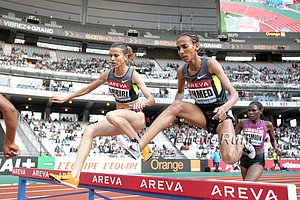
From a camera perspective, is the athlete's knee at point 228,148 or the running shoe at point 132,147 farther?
the running shoe at point 132,147

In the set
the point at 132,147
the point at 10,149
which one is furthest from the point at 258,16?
the point at 10,149

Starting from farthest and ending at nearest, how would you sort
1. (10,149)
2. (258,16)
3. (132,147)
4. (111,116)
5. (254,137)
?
(258,16) → (254,137) → (111,116) → (132,147) → (10,149)

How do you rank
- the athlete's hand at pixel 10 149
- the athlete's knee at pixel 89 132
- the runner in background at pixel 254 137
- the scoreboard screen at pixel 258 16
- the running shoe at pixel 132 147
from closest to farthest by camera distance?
1. the athlete's hand at pixel 10 149
2. the running shoe at pixel 132 147
3. the athlete's knee at pixel 89 132
4. the runner in background at pixel 254 137
5. the scoreboard screen at pixel 258 16

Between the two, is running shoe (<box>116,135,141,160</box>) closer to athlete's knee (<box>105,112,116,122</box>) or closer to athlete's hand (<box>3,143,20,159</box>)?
athlete's knee (<box>105,112,116,122</box>)

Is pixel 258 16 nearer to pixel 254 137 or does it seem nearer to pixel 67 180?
pixel 254 137

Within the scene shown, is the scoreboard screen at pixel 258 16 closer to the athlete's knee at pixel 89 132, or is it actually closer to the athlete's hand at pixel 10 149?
the athlete's knee at pixel 89 132

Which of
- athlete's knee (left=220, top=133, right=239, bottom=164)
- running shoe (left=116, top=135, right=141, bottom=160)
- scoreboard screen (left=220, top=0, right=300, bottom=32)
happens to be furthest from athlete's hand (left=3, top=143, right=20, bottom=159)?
scoreboard screen (left=220, top=0, right=300, bottom=32)

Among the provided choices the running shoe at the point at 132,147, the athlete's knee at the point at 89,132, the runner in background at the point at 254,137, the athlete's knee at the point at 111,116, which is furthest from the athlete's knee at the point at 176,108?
the runner in background at the point at 254,137

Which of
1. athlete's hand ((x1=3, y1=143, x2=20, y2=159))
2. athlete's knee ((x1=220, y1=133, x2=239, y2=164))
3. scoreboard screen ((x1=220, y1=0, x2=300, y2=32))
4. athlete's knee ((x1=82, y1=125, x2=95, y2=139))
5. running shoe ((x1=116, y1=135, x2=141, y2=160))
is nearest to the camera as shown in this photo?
athlete's hand ((x1=3, y1=143, x2=20, y2=159))

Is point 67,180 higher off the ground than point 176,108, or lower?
lower

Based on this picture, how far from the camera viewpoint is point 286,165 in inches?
957

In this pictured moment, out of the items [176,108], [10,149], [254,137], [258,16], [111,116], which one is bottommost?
[254,137]

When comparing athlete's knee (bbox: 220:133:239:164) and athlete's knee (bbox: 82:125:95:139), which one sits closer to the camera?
athlete's knee (bbox: 220:133:239:164)

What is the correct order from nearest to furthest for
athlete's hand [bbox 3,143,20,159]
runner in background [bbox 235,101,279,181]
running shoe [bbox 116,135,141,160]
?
athlete's hand [bbox 3,143,20,159]
running shoe [bbox 116,135,141,160]
runner in background [bbox 235,101,279,181]
